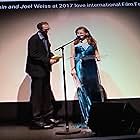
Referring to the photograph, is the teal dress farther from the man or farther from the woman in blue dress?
the man

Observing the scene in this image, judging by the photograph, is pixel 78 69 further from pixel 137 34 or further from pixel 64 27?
pixel 137 34

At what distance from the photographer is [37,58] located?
111 inches

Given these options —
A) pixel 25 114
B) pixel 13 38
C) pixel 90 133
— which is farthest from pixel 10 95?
pixel 90 133

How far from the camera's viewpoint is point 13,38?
2.84 m

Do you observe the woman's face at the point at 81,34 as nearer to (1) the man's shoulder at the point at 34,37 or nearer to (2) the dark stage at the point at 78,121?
(1) the man's shoulder at the point at 34,37

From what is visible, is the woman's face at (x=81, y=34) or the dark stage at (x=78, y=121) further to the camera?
the woman's face at (x=81, y=34)

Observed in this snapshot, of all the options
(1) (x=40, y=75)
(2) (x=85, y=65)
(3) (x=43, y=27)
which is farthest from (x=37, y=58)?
(2) (x=85, y=65)

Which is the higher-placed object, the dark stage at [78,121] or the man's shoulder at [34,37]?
the man's shoulder at [34,37]

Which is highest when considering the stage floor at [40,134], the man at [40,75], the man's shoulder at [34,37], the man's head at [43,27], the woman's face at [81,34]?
the man's head at [43,27]

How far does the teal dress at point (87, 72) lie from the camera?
111 inches

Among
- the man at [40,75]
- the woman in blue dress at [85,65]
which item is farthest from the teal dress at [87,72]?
the man at [40,75]

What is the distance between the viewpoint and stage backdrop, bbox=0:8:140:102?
9.20 feet

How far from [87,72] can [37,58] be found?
37 centimetres

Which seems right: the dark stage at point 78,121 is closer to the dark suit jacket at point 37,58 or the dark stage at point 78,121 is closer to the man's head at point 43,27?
the dark suit jacket at point 37,58
